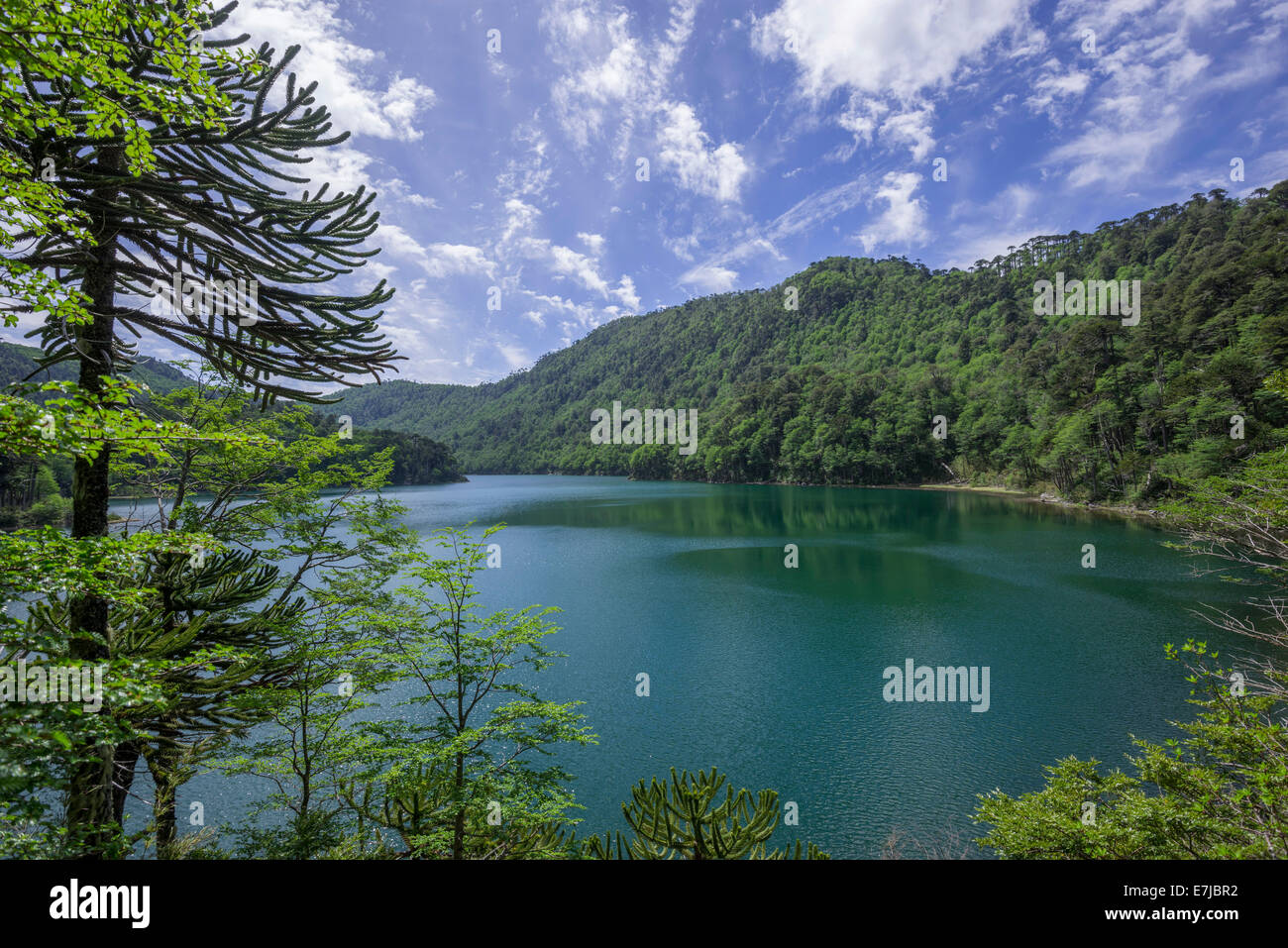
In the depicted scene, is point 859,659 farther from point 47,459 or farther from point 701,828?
point 47,459

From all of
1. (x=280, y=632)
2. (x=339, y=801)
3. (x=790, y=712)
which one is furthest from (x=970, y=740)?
(x=280, y=632)

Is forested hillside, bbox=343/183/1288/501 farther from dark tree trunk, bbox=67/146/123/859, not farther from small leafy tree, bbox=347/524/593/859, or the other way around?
dark tree trunk, bbox=67/146/123/859

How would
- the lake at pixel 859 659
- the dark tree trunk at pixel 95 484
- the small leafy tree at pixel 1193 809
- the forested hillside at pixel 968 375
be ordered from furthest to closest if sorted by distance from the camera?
the forested hillside at pixel 968 375, the lake at pixel 859 659, the small leafy tree at pixel 1193 809, the dark tree trunk at pixel 95 484

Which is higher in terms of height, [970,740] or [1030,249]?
[1030,249]

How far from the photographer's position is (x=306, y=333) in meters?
4.45

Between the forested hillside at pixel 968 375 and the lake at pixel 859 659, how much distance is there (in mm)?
10726

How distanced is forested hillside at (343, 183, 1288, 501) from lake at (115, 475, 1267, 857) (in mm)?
10726

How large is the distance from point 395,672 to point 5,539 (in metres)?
4.44

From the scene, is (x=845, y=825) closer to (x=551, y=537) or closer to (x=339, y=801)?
(x=339, y=801)

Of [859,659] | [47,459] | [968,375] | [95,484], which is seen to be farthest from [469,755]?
[968,375]

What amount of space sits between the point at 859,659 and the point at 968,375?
6790 centimetres

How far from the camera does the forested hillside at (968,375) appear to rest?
3041cm

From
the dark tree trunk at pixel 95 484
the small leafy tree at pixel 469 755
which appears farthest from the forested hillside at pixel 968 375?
the dark tree trunk at pixel 95 484

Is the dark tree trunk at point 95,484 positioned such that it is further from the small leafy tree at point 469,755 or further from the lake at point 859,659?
the lake at point 859,659
